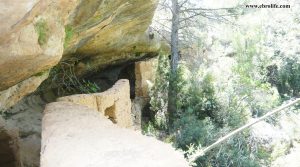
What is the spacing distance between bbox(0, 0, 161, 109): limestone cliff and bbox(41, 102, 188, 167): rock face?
27.7 inches

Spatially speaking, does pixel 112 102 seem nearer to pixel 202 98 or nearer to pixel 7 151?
pixel 7 151

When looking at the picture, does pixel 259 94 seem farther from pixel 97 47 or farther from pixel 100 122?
pixel 100 122

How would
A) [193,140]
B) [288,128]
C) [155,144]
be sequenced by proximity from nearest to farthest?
[155,144]
[193,140]
[288,128]

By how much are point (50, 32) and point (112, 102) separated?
278cm

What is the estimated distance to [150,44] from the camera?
407 inches

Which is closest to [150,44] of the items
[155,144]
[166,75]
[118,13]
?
[166,75]

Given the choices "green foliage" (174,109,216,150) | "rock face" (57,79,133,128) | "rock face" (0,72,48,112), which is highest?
"rock face" (0,72,48,112)

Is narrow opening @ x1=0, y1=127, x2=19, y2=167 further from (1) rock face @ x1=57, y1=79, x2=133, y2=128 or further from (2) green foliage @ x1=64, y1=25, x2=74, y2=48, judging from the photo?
(2) green foliage @ x1=64, y1=25, x2=74, y2=48

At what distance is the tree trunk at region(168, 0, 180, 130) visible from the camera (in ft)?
34.3

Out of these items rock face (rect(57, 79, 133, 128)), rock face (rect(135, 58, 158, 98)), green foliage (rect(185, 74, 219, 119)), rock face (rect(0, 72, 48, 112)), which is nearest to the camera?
rock face (rect(0, 72, 48, 112))

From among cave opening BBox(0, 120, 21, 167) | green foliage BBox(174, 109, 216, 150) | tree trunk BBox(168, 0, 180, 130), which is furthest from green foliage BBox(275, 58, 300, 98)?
cave opening BBox(0, 120, 21, 167)

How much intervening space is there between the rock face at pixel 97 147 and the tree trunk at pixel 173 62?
6.98m

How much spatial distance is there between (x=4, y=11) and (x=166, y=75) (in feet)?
28.9

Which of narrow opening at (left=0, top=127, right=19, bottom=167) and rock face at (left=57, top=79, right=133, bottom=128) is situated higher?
rock face at (left=57, top=79, right=133, bottom=128)
